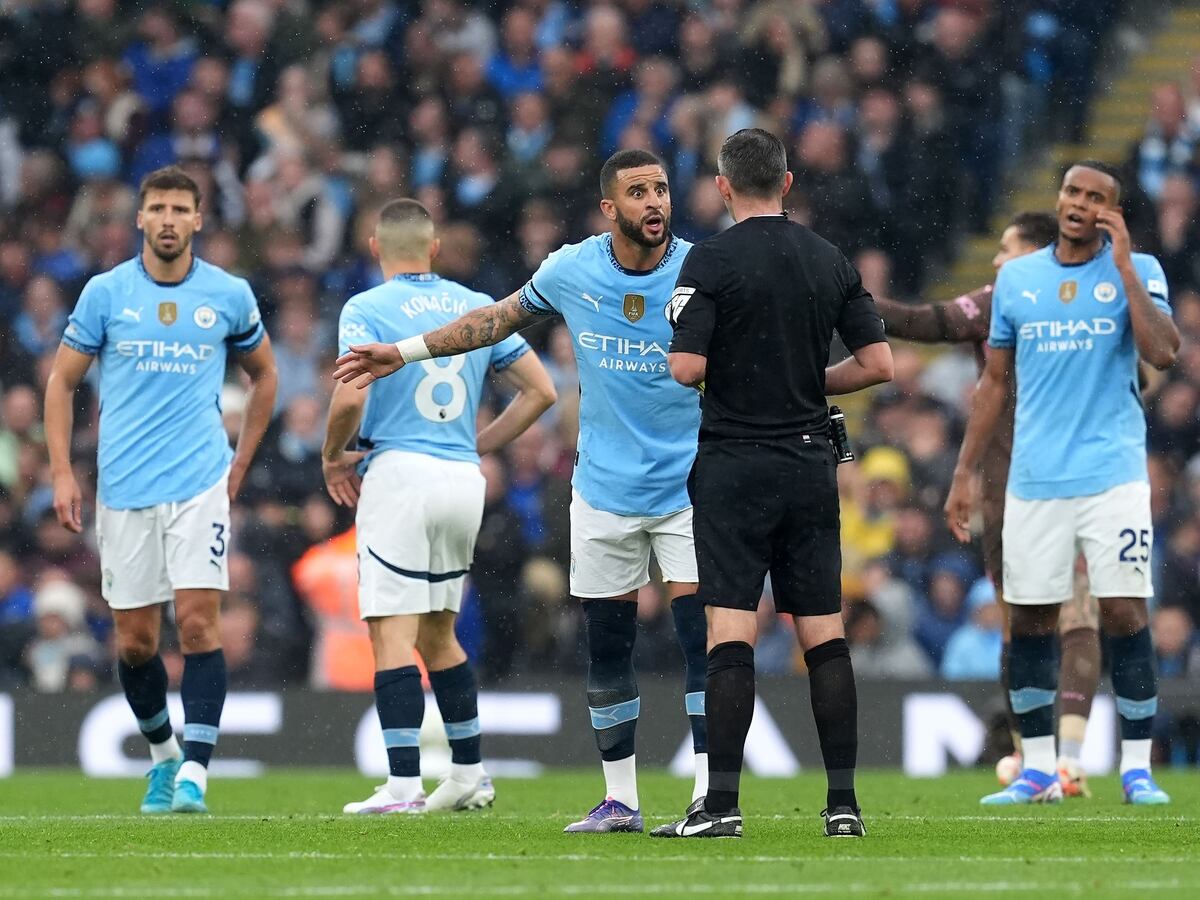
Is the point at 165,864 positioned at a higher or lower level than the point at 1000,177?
lower

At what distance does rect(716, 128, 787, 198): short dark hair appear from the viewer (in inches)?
302

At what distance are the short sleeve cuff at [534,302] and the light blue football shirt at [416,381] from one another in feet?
4.52

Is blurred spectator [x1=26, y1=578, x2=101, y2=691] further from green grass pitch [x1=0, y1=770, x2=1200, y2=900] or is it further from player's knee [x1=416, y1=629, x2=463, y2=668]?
player's knee [x1=416, y1=629, x2=463, y2=668]

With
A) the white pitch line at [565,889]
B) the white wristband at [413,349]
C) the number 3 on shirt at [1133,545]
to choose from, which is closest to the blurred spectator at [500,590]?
the number 3 on shirt at [1133,545]

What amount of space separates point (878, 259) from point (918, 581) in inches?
123

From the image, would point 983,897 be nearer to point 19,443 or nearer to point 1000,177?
point 19,443

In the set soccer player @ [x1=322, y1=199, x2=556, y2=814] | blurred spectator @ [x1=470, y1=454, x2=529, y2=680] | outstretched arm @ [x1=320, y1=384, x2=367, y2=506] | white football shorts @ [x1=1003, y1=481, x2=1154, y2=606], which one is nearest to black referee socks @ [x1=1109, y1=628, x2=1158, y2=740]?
white football shorts @ [x1=1003, y1=481, x2=1154, y2=606]

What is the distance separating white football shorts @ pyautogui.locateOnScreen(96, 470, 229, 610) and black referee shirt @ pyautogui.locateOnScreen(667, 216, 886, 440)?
3.20 m

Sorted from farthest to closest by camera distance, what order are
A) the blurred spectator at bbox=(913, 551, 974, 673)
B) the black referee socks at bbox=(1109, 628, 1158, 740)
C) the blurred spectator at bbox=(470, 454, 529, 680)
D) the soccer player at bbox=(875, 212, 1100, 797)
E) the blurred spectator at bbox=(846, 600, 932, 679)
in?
1. the blurred spectator at bbox=(470, 454, 529, 680)
2. the blurred spectator at bbox=(913, 551, 974, 673)
3. the blurred spectator at bbox=(846, 600, 932, 679)
4. the soccer player at bbox=(875, 212, 1100, 797)
5. the black referee socks at bbox=(1109, 628, 1158, 740)

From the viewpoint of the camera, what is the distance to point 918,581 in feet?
50.4

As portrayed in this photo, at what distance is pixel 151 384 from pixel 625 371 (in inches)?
108

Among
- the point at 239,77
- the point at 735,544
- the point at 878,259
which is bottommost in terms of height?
the point at 735,544

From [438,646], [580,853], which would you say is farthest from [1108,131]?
[580,853]

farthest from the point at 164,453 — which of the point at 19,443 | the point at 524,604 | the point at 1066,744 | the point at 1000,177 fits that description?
the point at 1000,177
